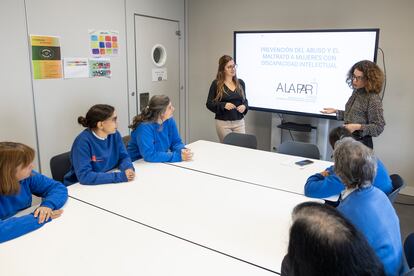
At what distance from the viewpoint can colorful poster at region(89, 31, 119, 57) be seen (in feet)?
12.4

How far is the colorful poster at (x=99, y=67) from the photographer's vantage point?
12.5ft

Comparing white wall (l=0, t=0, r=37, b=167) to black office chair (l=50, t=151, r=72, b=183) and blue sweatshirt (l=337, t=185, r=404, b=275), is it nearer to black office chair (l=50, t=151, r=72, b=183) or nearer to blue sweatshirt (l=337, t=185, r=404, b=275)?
black office chair (l=50, t=151, r=72, b=183)

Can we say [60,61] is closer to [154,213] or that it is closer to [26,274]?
[154,213]

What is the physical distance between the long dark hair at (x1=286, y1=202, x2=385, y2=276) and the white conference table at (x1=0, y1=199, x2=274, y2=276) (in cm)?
57

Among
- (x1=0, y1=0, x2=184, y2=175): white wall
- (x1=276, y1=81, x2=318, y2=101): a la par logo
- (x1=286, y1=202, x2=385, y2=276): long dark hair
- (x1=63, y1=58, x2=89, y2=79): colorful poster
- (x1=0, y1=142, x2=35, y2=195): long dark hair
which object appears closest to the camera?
(x1=286, y1=202, x2=385, y2=276): long dark hair

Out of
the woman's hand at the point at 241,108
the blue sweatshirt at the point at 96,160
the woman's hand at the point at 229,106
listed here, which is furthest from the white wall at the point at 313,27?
the blue sweatshirt at the point at 96,160

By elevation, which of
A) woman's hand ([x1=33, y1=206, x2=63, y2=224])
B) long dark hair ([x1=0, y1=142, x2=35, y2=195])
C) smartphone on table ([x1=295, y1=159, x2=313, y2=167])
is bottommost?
woman's hand ([x1=33, y1=206, x2=63, y2=224])

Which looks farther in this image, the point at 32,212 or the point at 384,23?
the point at 384,23

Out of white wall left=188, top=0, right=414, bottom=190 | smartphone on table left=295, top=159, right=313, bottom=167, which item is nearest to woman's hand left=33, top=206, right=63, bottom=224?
smartphone on table left=295, top=159, right=313, bottom=167

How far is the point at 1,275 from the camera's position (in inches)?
51.8

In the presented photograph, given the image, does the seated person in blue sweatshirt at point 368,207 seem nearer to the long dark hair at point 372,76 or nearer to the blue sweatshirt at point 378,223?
the blue sweatshirt at point 378,223

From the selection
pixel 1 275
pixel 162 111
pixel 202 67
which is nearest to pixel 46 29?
pixel 162 111

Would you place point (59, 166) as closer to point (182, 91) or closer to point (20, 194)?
point (20, 194)

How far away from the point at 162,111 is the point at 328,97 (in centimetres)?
210
